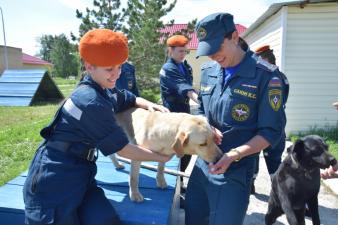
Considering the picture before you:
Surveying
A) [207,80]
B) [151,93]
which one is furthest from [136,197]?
[151,93]

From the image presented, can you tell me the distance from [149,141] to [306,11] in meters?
7.70

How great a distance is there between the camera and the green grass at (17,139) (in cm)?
609

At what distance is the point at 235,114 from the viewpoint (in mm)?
2738

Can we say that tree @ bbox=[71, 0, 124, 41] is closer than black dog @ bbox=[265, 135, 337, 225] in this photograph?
No

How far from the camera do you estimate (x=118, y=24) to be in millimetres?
19062

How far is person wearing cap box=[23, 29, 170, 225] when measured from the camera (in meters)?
2.33

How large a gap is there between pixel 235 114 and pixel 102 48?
44.5 inches

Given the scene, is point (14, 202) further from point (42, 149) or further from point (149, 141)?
point (149, 141)

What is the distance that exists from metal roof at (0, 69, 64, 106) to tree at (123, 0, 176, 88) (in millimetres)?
4484

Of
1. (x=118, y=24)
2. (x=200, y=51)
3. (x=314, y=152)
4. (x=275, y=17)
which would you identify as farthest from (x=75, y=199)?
(x=118, y=24)

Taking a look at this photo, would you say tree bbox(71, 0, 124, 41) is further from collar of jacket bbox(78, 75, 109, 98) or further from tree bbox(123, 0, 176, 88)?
collar of jacket bbox(78, 75, 109, 98)

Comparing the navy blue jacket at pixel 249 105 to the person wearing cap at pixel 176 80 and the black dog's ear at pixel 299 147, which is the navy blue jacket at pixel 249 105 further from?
the person wearing cap at pixel 176 80

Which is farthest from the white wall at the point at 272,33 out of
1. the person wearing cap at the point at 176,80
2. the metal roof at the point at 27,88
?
the metal roof at the point at 27,88

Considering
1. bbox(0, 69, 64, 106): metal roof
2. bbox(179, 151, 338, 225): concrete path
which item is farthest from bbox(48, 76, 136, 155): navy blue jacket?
bbox(0, 69, 64, 106): metal roof
